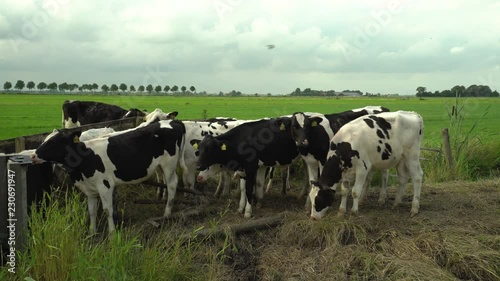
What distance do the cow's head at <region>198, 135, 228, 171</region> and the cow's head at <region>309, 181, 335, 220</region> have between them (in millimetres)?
1902

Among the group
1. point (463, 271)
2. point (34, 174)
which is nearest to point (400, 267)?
point (463, 271)

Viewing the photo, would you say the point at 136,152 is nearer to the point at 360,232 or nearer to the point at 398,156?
the point at 360,232

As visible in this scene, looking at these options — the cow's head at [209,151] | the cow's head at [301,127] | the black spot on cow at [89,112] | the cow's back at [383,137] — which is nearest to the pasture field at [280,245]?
the cow's head at [209,151]

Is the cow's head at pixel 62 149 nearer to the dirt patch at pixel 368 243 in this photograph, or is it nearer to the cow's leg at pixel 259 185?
the dirt patch at pixel 368 243

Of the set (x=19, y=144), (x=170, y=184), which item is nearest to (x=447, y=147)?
(x=170, y=184)

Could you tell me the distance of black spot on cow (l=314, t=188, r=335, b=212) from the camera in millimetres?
7840

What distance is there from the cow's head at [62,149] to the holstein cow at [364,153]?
398 centimetres

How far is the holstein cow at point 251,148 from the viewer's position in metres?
8.75

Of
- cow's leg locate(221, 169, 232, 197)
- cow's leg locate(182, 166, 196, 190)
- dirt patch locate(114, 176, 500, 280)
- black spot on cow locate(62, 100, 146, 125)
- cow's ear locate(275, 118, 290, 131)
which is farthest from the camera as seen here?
black spot on cow locate(62, 100, 146, 125)

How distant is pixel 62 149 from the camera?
7340 millimetres

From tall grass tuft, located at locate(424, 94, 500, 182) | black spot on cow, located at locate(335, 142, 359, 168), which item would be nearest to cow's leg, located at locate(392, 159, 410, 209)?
black spot on cow, located at locate(335, 142, 359, 168)

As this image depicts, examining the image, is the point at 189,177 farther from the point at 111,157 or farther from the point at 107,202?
the point at 107,202

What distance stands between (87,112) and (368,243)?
1133cm

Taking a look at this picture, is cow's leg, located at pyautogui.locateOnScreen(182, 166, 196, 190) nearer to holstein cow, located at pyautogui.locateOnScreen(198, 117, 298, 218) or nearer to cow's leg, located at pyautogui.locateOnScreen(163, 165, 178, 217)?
holstein cow, located at pyautogui.locateOnScreen(198, 117, 298, 218)
